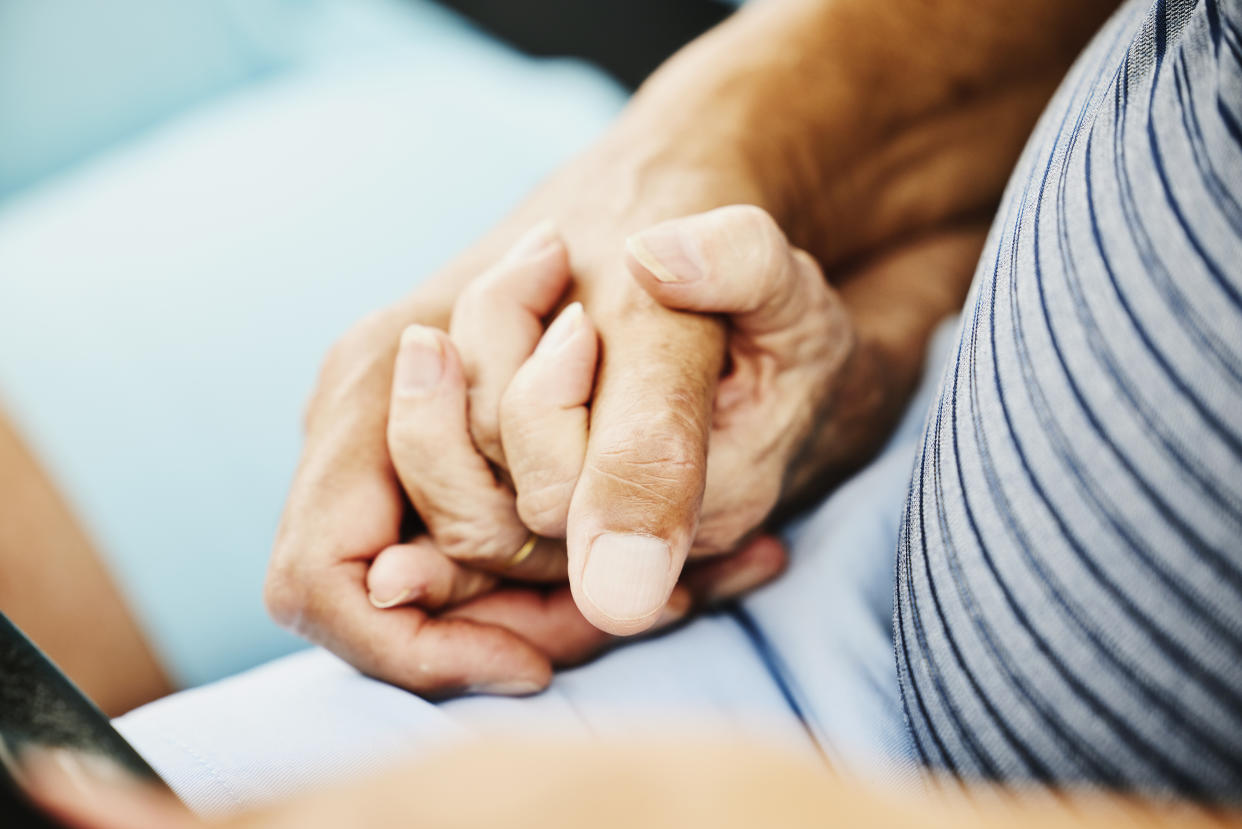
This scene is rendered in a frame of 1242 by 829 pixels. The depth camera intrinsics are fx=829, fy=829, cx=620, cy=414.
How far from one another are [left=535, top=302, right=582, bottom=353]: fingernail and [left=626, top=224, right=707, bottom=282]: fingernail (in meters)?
0.05

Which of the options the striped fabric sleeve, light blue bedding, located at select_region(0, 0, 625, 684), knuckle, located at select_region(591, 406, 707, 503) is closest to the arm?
knuckle, located at select_region(591, 406, 707, 503)

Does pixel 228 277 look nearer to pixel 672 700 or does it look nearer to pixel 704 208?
pixel 704 208

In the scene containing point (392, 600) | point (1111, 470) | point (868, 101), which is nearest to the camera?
point (1111, 470)

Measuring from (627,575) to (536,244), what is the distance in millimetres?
254

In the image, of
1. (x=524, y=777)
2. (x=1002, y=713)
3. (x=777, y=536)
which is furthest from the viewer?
(x=777, y=536)

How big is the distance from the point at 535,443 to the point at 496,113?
824 millimetres

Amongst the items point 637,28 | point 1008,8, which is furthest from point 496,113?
point 1008,8

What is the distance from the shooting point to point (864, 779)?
16.1 inches

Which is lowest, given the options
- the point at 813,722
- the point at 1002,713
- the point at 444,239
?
the point at 813,722

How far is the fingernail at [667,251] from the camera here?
44 cm

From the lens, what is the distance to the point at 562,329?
472 mm

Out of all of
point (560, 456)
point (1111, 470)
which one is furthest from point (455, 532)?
point (1111, 470)

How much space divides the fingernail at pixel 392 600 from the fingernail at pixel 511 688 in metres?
0.07

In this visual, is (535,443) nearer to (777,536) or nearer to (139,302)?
(777,536)
